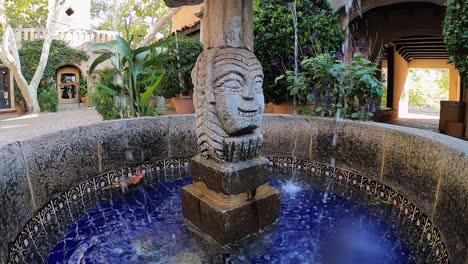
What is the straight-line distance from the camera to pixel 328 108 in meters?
4.15

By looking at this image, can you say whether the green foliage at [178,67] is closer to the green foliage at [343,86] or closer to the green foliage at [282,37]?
the green foliage at [282,37]

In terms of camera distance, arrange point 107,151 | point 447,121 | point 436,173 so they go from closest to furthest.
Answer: point 436,173, point 107,151, point 447,121

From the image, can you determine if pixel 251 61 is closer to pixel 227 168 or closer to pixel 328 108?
pixel 227 168

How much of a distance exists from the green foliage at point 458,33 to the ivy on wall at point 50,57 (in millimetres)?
15391

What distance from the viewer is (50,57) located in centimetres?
1592

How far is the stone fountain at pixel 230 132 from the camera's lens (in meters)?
2.45

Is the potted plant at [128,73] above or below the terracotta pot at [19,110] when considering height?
above

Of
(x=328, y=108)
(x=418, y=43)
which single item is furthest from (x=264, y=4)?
(x=418, y=43)

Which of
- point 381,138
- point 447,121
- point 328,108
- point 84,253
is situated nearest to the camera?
point 84,253

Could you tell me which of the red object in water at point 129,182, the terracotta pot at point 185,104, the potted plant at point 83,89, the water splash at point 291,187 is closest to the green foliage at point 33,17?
the potted plant at point 83,89

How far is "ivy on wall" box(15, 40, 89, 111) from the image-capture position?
14.8m

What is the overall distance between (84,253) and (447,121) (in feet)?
23.0

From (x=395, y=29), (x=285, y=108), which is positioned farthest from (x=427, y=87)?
(x=285, y=108)

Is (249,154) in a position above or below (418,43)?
below
